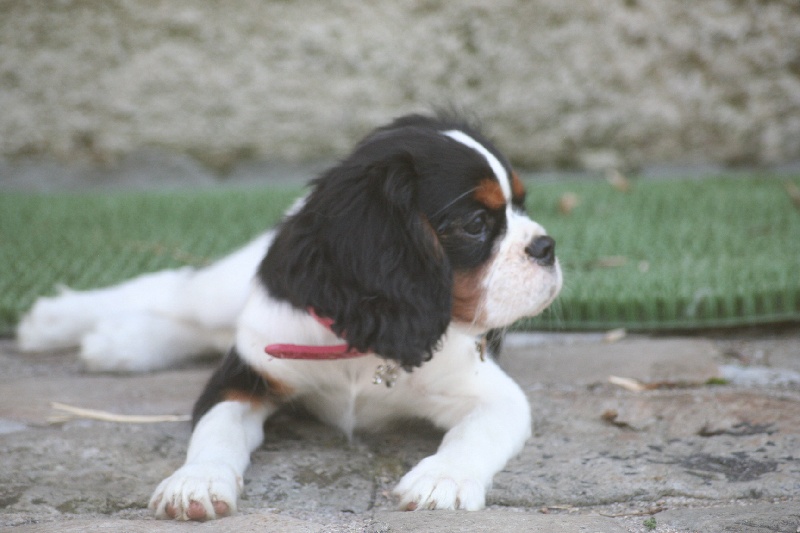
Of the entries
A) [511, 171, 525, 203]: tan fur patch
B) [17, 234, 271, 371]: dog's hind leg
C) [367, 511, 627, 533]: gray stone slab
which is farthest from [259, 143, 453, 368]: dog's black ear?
[17, 234, 271, 371]: dog's hind leg

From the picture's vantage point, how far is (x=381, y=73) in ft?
15.0

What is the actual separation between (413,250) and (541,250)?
12.0 inches

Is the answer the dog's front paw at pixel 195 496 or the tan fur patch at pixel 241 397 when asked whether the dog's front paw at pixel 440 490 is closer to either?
the dog's front paw at pixel 195 496

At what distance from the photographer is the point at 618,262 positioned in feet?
10.5

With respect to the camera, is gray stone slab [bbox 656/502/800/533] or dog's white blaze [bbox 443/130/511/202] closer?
gray stone slab [bbox 656/502/800/533]

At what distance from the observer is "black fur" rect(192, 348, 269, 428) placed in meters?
1.98

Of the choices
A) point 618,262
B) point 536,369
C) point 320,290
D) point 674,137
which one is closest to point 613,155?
point 674,137

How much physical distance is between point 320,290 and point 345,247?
10 cm

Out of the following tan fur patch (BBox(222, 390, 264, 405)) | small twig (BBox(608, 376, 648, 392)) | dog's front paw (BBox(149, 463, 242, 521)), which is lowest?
small twig (BBox(608, 376, 648, 392))

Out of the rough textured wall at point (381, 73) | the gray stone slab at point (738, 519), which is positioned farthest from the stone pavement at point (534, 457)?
the rough textured wall at point (381, 73)

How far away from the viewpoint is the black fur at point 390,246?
176cm

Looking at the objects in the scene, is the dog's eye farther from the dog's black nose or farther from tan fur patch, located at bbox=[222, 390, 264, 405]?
tan fur patch, located at bbox=[222, 390, 264, 405]

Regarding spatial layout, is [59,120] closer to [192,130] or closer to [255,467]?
[192,130]

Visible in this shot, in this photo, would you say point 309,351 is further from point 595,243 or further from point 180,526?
point 595,243
